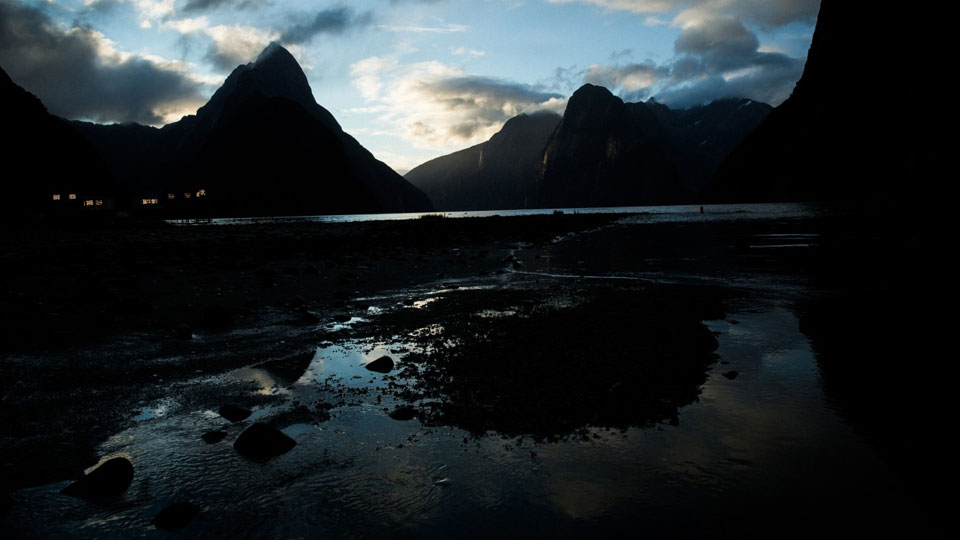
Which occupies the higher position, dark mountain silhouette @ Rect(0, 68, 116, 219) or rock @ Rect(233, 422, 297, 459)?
dark mountain silhouette @ Rect(0, 68, 116, 219)

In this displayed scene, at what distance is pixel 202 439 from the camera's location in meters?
5.26

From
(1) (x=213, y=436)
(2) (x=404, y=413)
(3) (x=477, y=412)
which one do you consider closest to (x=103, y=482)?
(1) (x=213, y=436)

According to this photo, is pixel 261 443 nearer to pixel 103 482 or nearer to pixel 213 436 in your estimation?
pixel 213 436

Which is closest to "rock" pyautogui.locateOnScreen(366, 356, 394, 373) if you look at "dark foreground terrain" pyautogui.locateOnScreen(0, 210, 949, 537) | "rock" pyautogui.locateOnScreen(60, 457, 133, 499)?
"dark foreground terrain" pyautogui.locateOnScreen(0, 210, 949, 537)

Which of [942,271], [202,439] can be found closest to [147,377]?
[202,439]

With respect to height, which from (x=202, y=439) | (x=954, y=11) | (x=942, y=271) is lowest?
(x=942, y=271)

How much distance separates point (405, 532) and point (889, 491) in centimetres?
405

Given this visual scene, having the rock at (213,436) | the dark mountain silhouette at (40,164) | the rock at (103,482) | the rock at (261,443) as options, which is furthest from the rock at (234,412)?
the dark mountain silhouette at (40,164)

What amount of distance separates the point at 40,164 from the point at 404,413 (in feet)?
420

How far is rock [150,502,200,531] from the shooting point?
3.76m

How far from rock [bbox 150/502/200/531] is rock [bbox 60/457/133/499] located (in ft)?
2.50

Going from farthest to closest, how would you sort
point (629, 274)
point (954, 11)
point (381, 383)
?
point (954, 11)
point (629, 274)
point (381, 383)

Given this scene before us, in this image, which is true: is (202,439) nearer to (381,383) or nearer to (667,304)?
(381,383)

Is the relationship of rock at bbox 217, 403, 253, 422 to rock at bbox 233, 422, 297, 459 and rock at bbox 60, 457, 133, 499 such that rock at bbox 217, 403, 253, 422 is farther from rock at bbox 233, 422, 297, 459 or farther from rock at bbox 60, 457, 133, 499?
rock at bbox 60, 457, 133, 499
